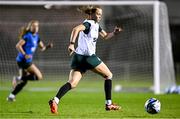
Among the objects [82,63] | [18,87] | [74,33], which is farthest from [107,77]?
[18,87]

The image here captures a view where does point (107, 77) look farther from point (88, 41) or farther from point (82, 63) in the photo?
point (88, 41)

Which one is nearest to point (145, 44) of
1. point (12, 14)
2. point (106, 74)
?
point (12, 14)

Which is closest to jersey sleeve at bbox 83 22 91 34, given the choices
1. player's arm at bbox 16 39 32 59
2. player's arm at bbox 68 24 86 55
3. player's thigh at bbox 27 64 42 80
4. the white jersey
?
the white jersey

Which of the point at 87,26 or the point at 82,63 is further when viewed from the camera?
the point at 82,63

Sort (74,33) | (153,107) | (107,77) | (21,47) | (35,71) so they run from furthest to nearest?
(35,71)
(21,47)
(107,77)
(153,107)
(74,33)

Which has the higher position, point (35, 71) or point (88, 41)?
point (88, 41)

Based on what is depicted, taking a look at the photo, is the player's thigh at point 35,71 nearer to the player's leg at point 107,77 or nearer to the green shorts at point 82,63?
the player's leg at point 107,77

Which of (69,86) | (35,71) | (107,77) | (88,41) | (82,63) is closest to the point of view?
(69,86)

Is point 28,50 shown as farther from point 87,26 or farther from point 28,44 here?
point 87,26

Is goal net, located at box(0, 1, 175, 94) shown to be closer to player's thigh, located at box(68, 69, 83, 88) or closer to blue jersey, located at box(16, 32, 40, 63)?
blue jersey, located at box(16, 32, 40, 63)

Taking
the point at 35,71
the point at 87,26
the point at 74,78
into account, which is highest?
the point at 87,26

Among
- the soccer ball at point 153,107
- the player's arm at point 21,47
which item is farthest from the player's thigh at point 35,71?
the soccer ball at point 153,107

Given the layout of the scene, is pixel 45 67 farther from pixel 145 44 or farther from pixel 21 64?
pixel 21 64

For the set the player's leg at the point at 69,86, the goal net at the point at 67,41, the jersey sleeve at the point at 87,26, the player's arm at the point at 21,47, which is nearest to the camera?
the player's leg at the point at 69,86
